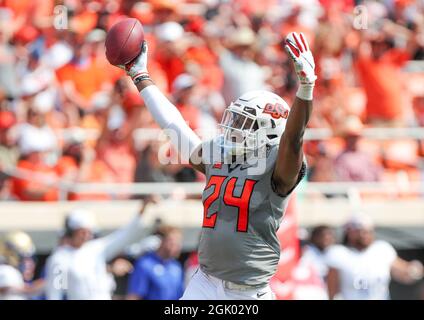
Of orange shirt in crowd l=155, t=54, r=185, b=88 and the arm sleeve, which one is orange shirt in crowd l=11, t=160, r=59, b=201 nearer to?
the arm sleeve

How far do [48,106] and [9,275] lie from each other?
2.81m

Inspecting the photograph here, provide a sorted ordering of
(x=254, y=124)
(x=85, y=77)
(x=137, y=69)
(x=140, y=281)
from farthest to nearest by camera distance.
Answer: (x=85, y=77) < (x=140, y=281) < (x=137, y=69) < (x=254, y=124)

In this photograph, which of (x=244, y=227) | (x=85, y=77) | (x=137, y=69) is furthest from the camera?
(x=85, y=77)

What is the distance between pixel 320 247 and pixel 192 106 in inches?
70.2

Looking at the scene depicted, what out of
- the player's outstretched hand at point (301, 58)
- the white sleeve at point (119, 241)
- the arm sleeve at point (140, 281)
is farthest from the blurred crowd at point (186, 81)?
the player's outstretched hand at point (301, 58)

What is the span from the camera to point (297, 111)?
201 inches

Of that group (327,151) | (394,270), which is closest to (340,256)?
(394,270)

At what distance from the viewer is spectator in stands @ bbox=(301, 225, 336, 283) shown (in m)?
9.21

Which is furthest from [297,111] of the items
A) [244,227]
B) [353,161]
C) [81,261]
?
[353,161]

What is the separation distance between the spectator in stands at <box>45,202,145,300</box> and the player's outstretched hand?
3121 millimetres

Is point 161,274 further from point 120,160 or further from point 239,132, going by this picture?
point 239,132

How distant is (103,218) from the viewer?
375 inches

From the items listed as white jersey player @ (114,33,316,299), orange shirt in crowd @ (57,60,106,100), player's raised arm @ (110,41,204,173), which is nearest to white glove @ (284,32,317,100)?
white jersey player @ (114,33,316,299)

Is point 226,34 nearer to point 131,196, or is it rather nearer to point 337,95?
point 337,95
